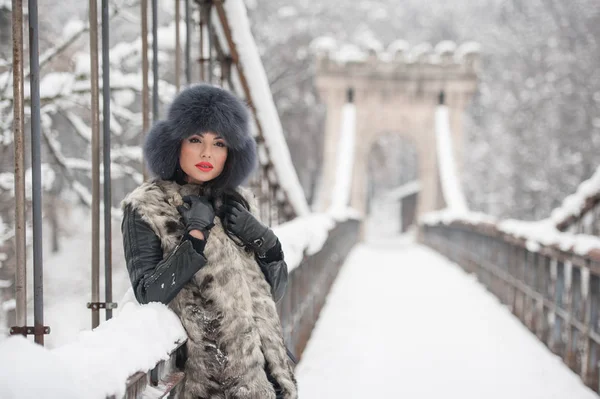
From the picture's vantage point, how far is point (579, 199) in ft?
18.1

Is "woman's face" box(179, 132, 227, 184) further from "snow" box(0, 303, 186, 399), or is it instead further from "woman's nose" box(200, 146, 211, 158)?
"snow" box(0, 303, 186, 399)

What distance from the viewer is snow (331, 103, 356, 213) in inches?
558

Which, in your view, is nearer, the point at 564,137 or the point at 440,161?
the point at 440,161

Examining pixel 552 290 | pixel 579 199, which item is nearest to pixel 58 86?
pixel 552 290

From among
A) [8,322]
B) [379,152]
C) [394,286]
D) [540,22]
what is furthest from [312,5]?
[8,322]

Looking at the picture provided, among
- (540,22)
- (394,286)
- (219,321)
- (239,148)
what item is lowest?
(394,286)

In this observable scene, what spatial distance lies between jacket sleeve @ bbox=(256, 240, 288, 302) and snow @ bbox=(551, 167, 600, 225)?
167 inches

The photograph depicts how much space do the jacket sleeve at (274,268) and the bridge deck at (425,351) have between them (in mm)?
1711

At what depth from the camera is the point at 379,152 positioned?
2486 centimetres

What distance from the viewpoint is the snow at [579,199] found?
5.27 metres

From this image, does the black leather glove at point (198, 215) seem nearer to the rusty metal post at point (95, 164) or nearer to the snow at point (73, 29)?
the rusty metal post at point (95, 164)

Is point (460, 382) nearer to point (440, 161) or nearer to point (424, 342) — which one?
point (424, 342)

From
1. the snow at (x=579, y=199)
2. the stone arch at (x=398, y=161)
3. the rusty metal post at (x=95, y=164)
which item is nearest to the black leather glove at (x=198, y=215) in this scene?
the rusty metal post at (x=95, y=164)

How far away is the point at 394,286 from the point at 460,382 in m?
3.57
